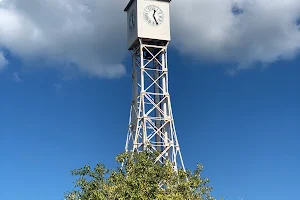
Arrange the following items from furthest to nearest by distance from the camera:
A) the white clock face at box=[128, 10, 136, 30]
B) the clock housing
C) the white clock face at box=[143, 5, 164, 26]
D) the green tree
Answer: the white clock face at box=[128, 10, 136, 30], the white clock face at box=[143, 5, 164, 26], the clock housing, the green tree

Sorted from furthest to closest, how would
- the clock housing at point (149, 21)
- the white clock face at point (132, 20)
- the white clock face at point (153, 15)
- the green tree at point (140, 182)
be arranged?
the white clock face at point (132, 20) < the white clock face at point (153, 15) < the clock housing at point (149, 21) < the green tree at point (140, 182)

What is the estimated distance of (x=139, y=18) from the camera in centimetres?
5694

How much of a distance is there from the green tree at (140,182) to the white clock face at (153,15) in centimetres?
2274

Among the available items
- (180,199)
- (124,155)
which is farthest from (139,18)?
(180,199)

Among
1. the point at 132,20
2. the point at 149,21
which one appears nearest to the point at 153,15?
the point at 149,21

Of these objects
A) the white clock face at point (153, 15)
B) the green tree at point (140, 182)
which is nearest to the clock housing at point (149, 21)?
the white clock face at point (153, 15)

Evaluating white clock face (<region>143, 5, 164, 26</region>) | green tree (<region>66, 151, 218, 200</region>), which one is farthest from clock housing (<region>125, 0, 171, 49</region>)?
green tree (<region>66, 151, 218, 200</region>)

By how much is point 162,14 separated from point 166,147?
1383 cm

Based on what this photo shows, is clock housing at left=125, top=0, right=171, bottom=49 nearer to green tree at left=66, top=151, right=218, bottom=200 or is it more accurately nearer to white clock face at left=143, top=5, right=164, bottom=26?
white clock face at left=143, top=5, right=164, bottom=26

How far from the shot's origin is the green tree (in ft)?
111

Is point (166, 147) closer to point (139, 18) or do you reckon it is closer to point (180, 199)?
point (139, 18)

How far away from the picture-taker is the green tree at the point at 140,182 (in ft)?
111

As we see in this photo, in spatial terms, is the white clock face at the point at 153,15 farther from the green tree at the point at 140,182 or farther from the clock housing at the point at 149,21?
the green tree at the point at 140,182

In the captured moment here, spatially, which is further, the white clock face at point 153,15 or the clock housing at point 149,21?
the white clock face at point 153,15
